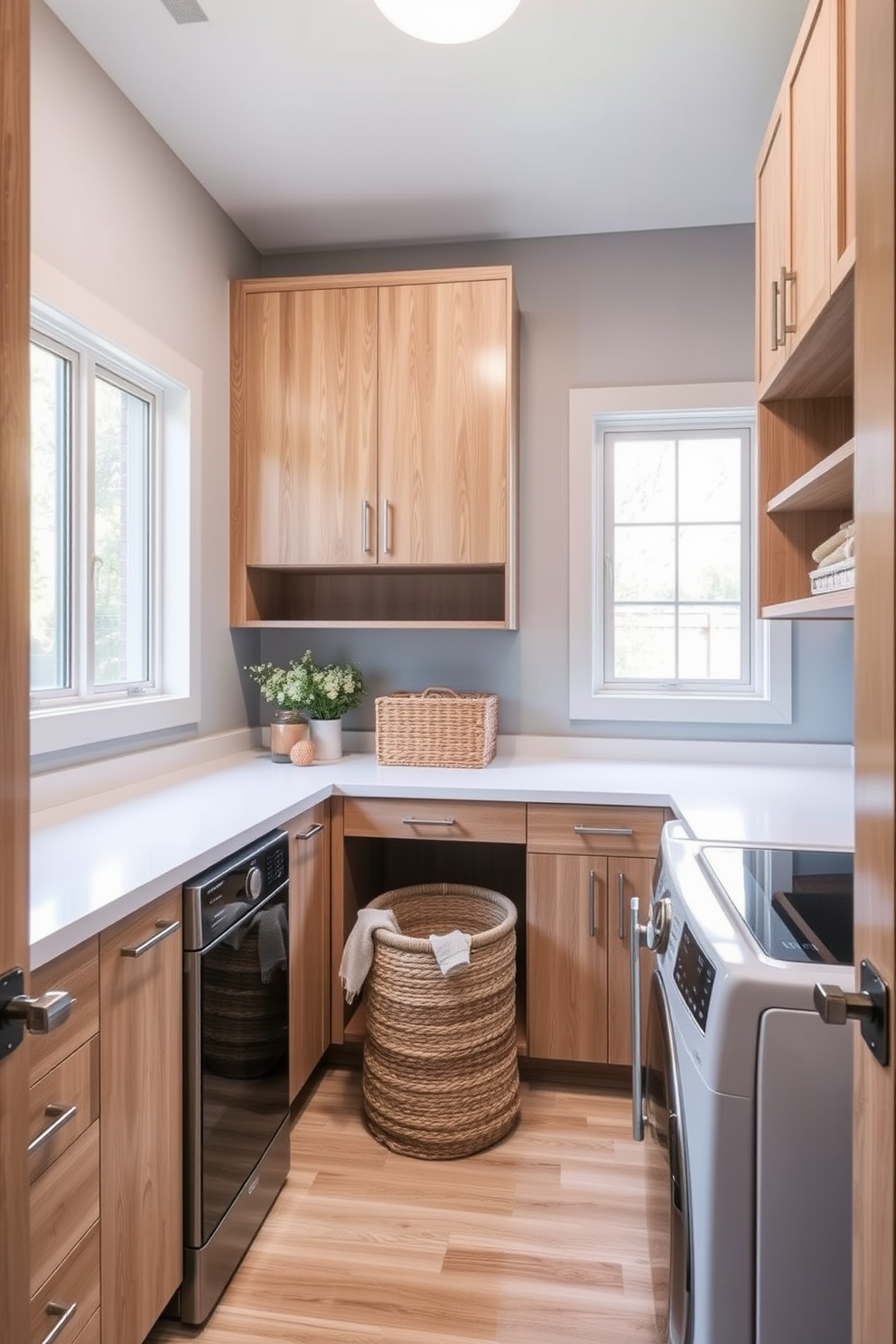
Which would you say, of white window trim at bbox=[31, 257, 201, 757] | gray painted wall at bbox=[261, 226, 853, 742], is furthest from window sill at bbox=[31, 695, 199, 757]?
gray painted wall at bbox=[261, 226, 853, 742]

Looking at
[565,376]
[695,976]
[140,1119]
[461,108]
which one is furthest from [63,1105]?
[565,376]

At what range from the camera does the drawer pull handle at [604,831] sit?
2.26m

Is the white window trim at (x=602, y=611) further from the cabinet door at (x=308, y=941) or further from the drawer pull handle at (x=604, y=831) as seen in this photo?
the cabinet door at (x=308, y=941)

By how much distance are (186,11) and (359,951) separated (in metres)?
2.20

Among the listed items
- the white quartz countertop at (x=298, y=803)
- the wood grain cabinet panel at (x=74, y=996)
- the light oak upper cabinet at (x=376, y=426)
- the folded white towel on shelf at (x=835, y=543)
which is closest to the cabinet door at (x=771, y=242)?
the folded white towel on shelf at (x=835, y=543)

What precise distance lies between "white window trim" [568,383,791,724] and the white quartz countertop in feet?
0.44

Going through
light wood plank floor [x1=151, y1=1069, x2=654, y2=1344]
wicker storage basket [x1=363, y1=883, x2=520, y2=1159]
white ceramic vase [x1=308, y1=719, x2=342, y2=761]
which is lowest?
light wood plank floor [x1=151, y1=1069, x2=654, y2=1344]

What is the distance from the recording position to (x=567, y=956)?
91.0 inches

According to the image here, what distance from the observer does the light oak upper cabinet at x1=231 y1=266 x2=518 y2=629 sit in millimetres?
2650

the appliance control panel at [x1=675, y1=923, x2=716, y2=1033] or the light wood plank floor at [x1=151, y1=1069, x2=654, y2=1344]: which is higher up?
the appliance control panel at [x1=675, y1=923, x2=716, y2=1033]

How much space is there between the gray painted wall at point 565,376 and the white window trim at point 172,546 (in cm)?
63

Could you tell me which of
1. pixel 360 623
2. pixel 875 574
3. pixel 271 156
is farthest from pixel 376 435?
pixel 875 574

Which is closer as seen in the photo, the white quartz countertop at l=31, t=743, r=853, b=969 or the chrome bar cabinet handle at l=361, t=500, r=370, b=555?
the white quartz countertop at l=31, t=743, r=853, b=969

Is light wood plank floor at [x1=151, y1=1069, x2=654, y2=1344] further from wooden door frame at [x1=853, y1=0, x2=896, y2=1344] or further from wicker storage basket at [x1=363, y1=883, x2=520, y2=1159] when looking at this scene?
wooden door frame at [x1=853, y1=0, x2=896, y2=1344]
